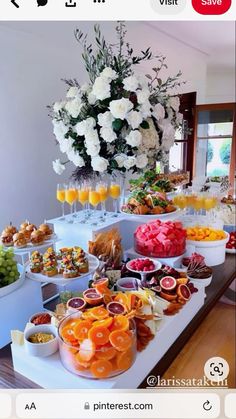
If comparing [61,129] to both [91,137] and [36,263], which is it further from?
[36,263]

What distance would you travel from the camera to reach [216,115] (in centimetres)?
349

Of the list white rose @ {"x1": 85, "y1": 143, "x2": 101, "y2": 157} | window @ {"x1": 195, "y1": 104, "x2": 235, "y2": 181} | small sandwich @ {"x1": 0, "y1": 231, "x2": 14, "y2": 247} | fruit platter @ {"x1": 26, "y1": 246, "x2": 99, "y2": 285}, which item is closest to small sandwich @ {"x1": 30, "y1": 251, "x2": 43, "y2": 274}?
fruit platter @ {"x1": 26, "y1": 246, "x2": 99, "y2": 285}

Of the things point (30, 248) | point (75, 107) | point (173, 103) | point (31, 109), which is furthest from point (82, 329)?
point (31, 109)

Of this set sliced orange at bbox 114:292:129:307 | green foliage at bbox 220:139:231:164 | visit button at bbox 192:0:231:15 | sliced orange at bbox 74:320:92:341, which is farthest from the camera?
green foliage at bbox 220:139:231:164

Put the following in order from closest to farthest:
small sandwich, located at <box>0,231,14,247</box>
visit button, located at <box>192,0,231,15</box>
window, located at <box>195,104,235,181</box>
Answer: visit button, located at <box>192,0,231,15</box>
small sandwich, located at <box>0,231,14,247</box>
window, located at <box>195,104,235,181</box>

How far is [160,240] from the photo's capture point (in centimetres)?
93

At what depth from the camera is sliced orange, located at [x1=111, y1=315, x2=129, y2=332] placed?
1.69 ft

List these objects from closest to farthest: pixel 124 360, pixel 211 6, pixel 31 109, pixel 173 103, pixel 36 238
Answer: pixel 211 6 < pixel 124 360 < pixel 36 238 < pixel 173 103 < pixel 31 109

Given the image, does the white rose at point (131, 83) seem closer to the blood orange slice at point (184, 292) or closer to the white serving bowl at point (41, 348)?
the blood orange slice at point (184, 292)

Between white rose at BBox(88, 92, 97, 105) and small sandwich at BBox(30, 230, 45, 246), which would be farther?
white rose at BBox(88, 92, 97, 105)

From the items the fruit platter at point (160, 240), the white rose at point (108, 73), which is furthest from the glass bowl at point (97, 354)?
the white rose at point (108, 73)

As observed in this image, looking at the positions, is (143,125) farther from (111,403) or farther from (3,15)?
(111,403)

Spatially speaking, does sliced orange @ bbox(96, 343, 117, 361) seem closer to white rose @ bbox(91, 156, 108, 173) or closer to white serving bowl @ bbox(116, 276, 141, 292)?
white serving bowl @ bbox(116, 276, 141, 292)

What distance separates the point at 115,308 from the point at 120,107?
0.64 metres
